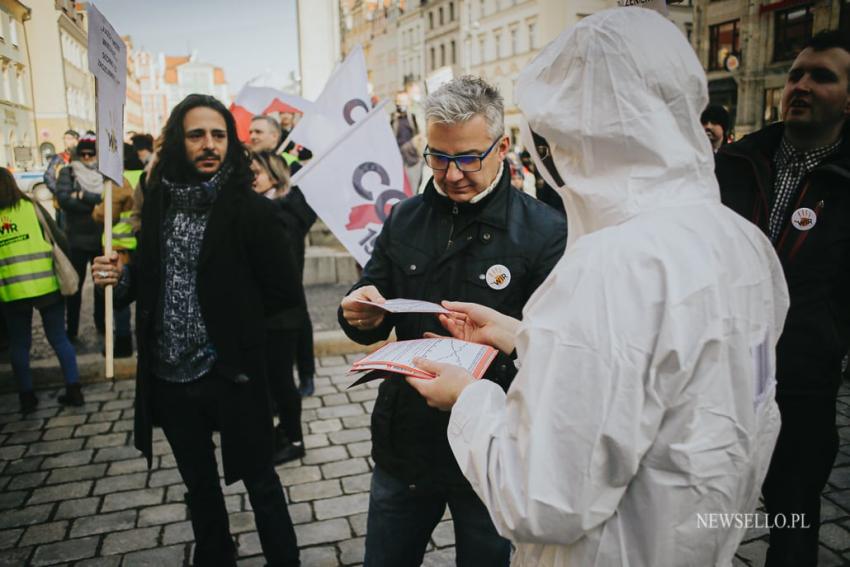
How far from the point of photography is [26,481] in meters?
4.02

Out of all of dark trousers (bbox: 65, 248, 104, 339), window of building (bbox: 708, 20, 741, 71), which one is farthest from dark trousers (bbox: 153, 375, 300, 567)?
dark trousers (bbox: 65, 248, 104, 339)

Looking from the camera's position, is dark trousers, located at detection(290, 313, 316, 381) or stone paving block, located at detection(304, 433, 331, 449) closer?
stone paving block, located at detection(304, 433, 331, 449)

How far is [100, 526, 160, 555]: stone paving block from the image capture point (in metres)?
3.27

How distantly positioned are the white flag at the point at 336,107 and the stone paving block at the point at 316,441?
2.44 meters

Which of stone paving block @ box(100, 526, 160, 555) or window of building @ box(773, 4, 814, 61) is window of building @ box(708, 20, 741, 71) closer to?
window of building @ box(773, 4, 814, 61)

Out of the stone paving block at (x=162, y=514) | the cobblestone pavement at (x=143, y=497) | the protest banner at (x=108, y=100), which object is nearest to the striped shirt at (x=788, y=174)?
the cobblestone pavement at (x=143, y=497)

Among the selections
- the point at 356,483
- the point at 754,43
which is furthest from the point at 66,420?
the point at 754,43

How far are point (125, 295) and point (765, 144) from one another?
9.81 ft

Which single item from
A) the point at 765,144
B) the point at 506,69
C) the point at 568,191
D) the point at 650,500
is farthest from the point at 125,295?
the point at 506,69

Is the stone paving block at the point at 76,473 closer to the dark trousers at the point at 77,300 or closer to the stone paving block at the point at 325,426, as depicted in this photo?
the stone paving block at the point at 325,426

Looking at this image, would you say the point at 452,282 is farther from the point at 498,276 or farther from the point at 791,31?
the point at 791,31

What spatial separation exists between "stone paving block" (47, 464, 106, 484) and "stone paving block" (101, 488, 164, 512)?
0.35m

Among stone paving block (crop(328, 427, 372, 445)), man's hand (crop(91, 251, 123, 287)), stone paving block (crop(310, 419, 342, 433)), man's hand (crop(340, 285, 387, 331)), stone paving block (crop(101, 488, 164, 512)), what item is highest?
man's hand (crop(91, 251, 123, 287))

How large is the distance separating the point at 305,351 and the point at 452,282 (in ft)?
11.0
